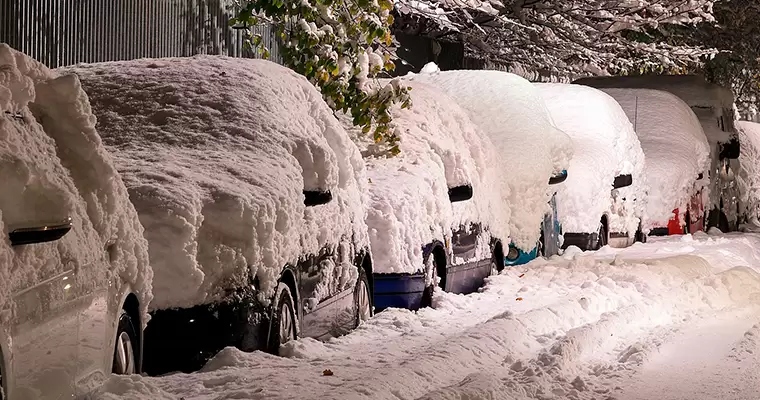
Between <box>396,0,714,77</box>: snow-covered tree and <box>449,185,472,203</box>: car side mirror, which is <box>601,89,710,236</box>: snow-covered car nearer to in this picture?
<box>396,0,714,77</box>: snow-covered tree

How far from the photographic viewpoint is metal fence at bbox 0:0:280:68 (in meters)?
11.1

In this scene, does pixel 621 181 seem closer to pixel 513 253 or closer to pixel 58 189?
pixel 513 253

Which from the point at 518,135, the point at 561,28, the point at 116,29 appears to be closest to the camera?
the point at 116,29

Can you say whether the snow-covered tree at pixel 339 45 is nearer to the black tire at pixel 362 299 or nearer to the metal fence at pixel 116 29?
the metal fence at pixel 116 29

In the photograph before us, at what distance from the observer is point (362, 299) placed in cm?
946

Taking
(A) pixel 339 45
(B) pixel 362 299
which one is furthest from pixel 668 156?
(B) pixel 362 299

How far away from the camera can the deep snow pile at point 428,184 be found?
10.1m

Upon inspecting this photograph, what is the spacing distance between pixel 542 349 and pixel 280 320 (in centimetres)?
201

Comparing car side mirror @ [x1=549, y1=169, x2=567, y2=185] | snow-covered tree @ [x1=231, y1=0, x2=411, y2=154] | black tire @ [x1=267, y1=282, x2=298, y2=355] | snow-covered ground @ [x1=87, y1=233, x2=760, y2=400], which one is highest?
snow-covered tree @ [x1=231, y1=0, x2=411, y2=154]

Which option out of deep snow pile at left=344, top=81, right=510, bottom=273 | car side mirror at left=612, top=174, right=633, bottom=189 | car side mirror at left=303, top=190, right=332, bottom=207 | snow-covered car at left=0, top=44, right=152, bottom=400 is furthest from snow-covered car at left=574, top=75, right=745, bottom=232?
snow-covered car at left=0, top=44, right=152, bottom=400

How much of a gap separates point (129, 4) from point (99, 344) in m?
8.43

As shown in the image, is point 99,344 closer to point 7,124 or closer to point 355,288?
point 7,124

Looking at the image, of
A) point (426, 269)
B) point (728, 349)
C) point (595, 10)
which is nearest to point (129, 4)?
point (426, 269)

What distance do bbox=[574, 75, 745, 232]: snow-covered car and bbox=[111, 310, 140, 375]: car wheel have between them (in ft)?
54.3
